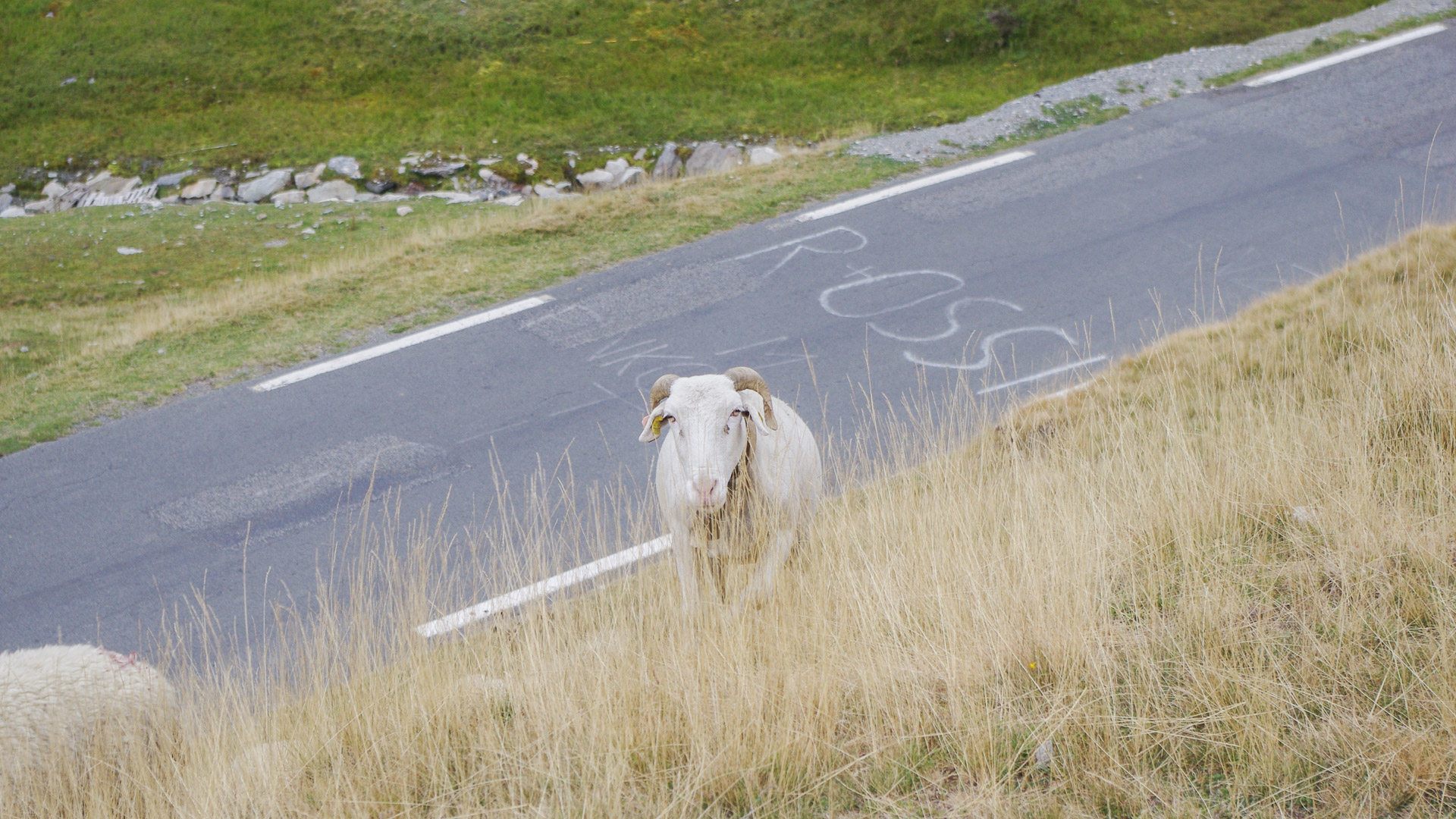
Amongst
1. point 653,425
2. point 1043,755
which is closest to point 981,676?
point 1043,755

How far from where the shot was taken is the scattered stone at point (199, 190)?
19812mm

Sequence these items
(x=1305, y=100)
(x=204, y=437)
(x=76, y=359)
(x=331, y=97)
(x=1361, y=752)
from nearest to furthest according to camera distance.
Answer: (x=1361, y=752) < (x=204, y=437) < (x=76, y=359) < (x=1305, y=100) < (x=331, y=97)

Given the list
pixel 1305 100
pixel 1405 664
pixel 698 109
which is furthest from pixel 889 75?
pixel 1405 664

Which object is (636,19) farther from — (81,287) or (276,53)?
(81,287)

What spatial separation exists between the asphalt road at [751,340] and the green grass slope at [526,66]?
4735 mm

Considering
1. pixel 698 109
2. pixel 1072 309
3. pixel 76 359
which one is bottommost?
pixel 1072 309

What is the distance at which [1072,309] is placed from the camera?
1040 cm

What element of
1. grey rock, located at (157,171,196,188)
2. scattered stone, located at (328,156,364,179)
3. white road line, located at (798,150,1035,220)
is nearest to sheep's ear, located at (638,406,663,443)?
white road line, located at (798,150,1035,220)

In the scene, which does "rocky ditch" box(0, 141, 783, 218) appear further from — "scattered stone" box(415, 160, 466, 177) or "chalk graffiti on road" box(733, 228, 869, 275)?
"chalk graffiti on road" box(733, 228, 869, 275)

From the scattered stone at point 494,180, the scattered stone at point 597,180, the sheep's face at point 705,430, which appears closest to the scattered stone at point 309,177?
the scattered stone at point 494,180

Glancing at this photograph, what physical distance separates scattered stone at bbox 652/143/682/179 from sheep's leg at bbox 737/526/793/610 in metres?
13.5

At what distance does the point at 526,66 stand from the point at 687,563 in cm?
1907

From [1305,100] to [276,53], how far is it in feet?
69.0

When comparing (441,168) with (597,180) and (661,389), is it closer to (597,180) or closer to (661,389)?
(597,180)
